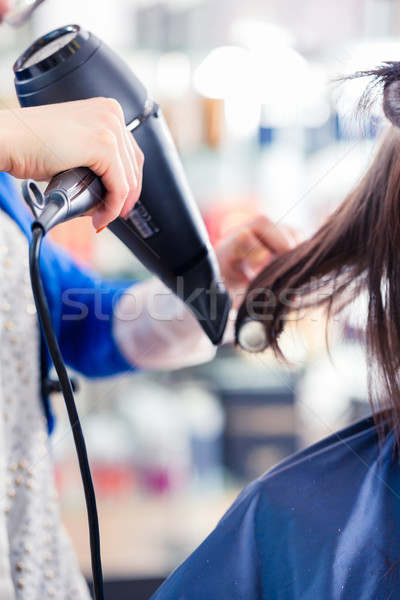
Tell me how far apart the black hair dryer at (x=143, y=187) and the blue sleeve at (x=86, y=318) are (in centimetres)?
30

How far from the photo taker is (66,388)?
0.46 m

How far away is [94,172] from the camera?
50cm

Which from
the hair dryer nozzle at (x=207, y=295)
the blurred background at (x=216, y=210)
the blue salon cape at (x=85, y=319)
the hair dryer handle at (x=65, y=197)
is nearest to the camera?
the hair dryer handle at (x=65, y=197)

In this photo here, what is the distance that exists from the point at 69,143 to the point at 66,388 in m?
0.19

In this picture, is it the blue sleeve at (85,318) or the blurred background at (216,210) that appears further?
the blurred background at (216,210)

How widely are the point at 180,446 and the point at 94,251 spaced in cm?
59

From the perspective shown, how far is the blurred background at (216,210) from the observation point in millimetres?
1649

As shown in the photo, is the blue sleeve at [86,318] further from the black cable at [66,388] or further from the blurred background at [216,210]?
the blurred background at [216,210]

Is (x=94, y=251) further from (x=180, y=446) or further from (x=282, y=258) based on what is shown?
(x=282, y=258)

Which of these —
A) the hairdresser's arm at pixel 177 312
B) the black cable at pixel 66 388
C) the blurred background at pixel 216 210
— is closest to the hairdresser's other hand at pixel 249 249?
the hairdresser's arm at pixel 177 312

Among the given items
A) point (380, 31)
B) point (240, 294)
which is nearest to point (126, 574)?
point (240, 294)

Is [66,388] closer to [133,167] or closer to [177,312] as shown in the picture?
[133,167]

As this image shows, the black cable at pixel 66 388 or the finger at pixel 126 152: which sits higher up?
the finger at pixel 126 152

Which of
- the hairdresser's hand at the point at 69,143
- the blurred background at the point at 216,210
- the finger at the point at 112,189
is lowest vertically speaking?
the blurred background at the point at 216,210
